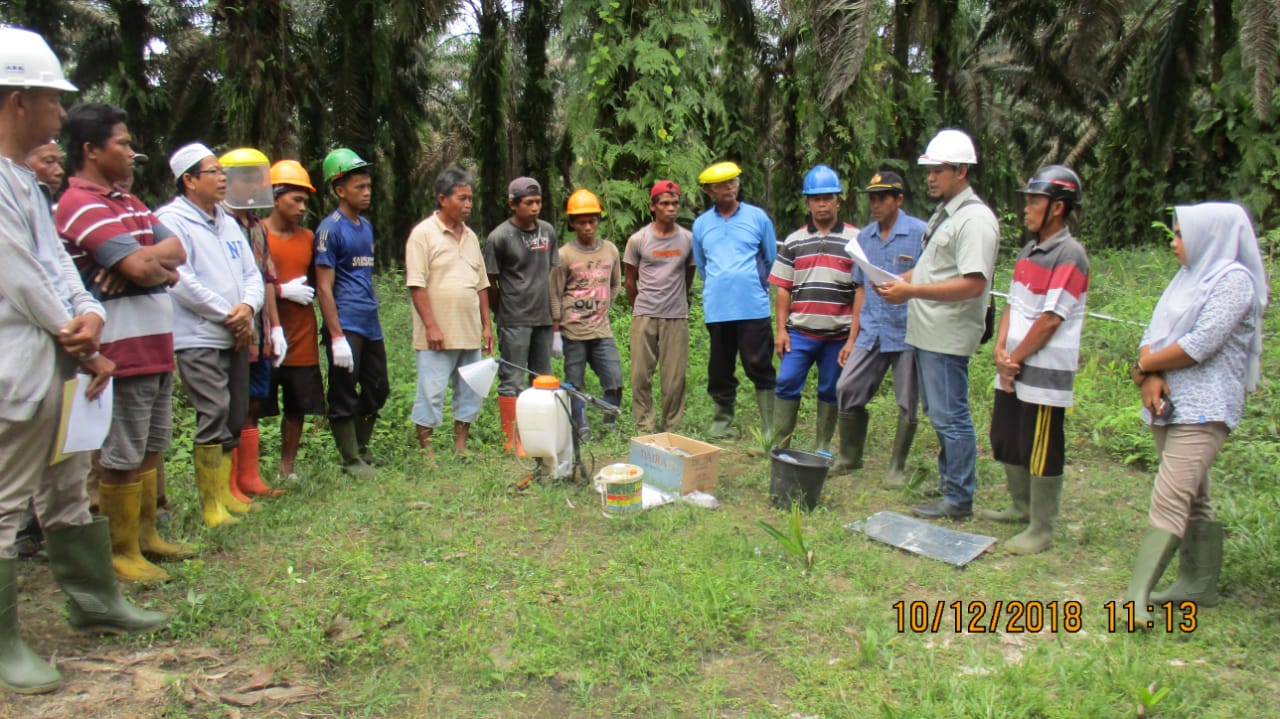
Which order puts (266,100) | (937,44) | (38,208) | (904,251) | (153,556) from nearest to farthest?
(38,208), (153,556), (904,251), (266,100), (937,44)

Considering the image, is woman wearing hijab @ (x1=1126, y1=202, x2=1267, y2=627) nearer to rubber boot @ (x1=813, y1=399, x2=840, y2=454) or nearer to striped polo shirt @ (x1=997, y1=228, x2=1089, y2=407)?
striped polo shirt @ (x1=997, y1=228, x2=1089, y2=407)

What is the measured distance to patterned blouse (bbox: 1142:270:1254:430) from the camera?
3414 millimetres

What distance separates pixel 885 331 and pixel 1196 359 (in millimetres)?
2068

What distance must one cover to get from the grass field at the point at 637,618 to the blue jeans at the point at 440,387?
2.11 feet

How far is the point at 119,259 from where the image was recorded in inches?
144

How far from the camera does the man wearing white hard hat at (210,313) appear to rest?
449 centimetres

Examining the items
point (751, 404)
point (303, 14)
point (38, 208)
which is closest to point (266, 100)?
point (751, 404)

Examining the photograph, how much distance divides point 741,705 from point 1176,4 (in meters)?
13.9

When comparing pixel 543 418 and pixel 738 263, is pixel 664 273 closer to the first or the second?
pixel 738 263

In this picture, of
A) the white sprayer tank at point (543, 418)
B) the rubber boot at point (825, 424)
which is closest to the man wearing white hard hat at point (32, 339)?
the white sprayer tank at point (543, 418)

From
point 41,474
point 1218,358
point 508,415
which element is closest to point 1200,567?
point 1218,358

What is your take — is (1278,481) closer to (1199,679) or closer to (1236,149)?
(1199,679)

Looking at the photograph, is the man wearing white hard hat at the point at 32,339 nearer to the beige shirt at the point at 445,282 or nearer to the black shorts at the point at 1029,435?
the beige shirt at the point at 445,282

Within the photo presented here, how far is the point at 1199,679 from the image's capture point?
311 cm
